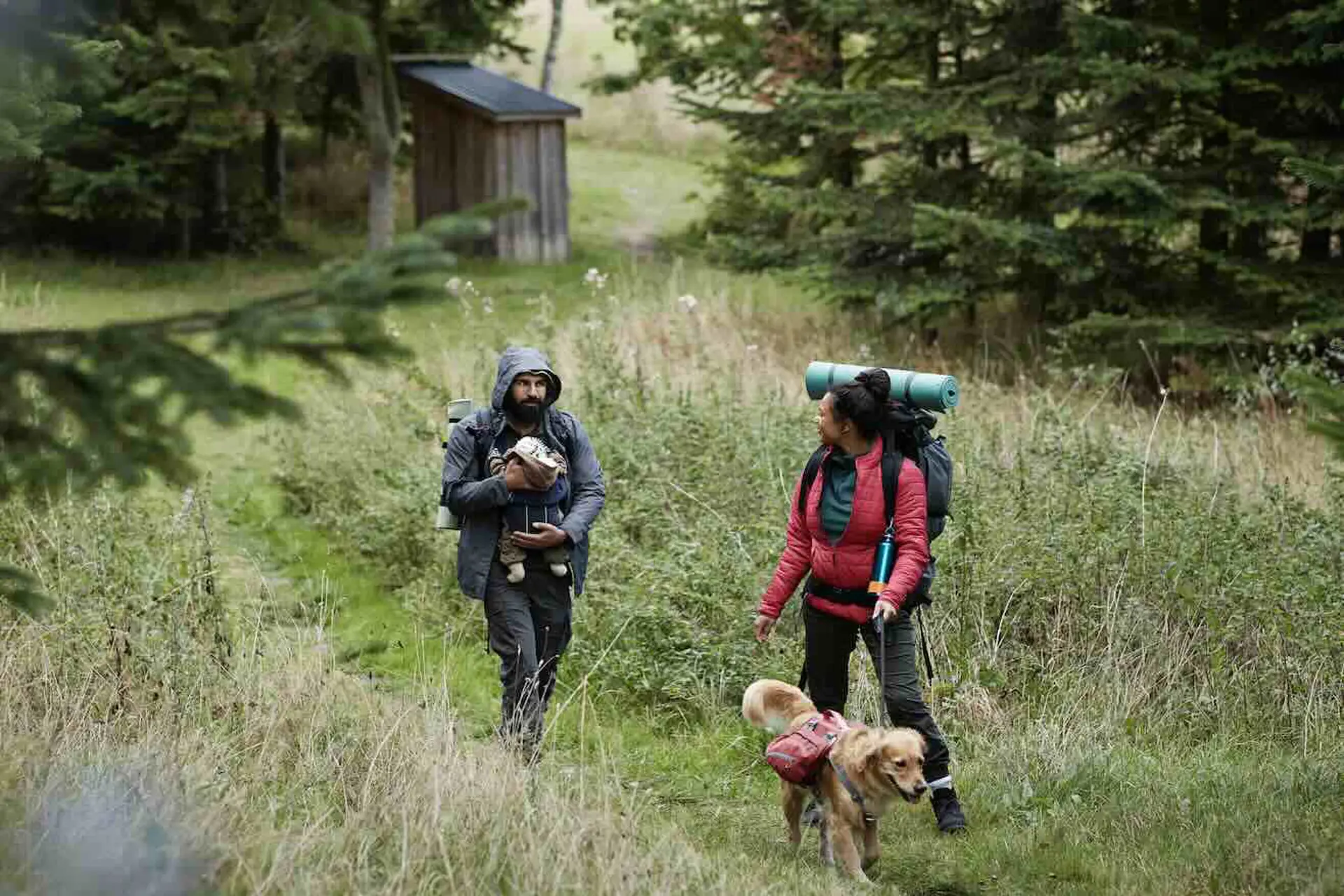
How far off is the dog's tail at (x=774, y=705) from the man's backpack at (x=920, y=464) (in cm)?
73

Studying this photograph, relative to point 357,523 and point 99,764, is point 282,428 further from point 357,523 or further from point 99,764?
point 99,764

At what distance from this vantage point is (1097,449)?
9.96 meters

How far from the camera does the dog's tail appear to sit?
5.86 meters

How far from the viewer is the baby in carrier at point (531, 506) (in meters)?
6.73

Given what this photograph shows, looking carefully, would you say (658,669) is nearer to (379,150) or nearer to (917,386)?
(917,386)

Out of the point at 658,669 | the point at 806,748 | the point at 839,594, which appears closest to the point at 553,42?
the point at 658,669

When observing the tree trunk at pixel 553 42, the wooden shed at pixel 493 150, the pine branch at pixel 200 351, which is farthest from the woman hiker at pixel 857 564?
the tree trunk at pixel 553 42

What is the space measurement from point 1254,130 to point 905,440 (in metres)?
9.62

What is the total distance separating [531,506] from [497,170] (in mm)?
20086

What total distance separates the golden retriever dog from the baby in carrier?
138 cm

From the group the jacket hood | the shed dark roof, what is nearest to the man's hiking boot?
the jacket hood

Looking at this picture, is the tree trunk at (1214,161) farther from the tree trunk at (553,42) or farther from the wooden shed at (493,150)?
the tree trunk at (553,42)

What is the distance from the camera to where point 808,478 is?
6.42m

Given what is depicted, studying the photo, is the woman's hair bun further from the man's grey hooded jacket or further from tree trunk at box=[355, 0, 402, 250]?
tree trunk at box=[355, 0, 402, 250]
